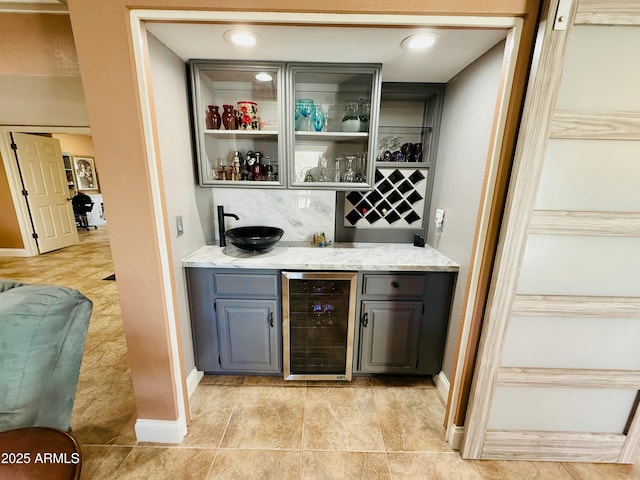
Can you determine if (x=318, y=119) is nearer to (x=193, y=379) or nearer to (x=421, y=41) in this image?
(x=421, y=41)

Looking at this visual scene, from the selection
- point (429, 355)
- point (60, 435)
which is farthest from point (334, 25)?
point (429, 355)

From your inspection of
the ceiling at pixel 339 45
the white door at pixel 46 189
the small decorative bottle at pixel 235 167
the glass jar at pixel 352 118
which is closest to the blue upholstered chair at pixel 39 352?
the small decorative bottle at pixel 235 167

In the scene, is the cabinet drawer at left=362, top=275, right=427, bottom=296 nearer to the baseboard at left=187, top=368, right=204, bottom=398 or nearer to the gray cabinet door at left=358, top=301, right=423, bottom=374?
the gray cabinet door at left=358, top=301, right=423, bottom=374

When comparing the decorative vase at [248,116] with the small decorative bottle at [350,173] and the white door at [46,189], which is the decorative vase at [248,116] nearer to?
the small decorative bottle at [350,173]

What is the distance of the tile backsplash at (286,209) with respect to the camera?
2.08 metres

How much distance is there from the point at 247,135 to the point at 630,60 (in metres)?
1.97

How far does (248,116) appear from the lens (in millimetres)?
1768

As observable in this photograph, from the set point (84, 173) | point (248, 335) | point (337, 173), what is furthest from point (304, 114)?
point (84, 173)

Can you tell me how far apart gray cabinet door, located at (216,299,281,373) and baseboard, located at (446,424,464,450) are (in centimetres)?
113

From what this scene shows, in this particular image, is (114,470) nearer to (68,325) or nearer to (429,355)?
(68,325)

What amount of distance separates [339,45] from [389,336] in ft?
5.96

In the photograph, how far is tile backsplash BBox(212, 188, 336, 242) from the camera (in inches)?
81.8

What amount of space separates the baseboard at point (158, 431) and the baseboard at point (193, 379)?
0.28 meters

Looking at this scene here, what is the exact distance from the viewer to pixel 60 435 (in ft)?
2.51
